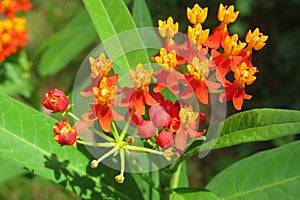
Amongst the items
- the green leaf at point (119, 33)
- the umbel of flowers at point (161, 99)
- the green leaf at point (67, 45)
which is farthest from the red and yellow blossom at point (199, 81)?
the green leaf at point (67, 45)

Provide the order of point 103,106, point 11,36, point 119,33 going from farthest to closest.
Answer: point 11,36 < point 119,33 < point 103,106

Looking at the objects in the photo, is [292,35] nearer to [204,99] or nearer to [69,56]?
[69,56]

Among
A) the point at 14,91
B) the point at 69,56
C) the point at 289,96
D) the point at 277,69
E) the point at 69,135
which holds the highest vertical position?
the point at 277,69

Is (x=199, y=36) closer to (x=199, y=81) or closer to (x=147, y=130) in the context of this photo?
(x=199, y=81)

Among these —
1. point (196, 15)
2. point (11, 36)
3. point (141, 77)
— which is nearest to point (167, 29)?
point (196, 15)

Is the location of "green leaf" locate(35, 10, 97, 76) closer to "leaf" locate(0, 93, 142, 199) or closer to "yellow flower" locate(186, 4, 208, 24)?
"leaf" locate(0, 93, 142, 199)

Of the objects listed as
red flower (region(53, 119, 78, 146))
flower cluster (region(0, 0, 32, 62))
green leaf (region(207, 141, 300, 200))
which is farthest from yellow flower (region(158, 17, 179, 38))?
flower cluster (region(0, 0, 32, 62))

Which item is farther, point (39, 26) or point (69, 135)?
point (39, 26)

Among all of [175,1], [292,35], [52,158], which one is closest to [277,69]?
[292,35]
